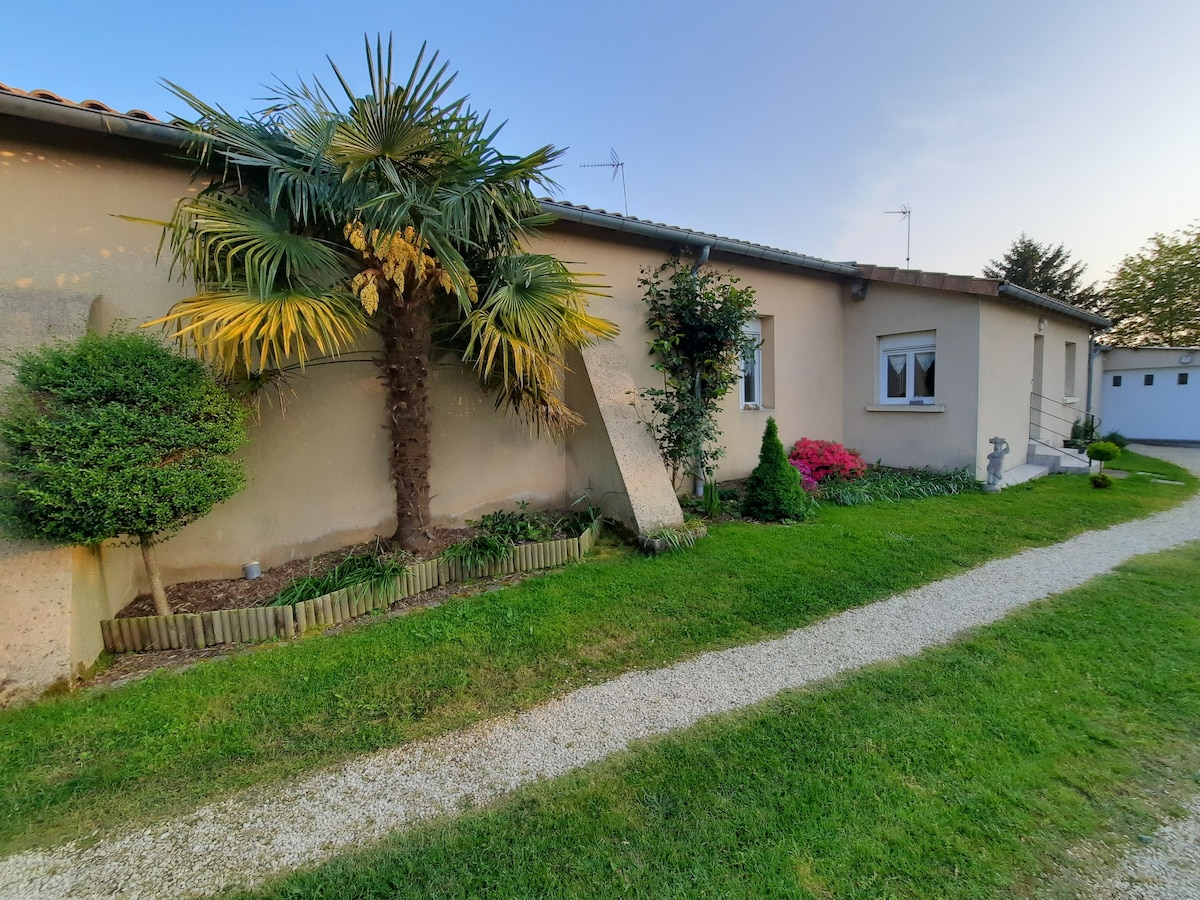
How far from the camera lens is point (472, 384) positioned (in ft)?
21.8

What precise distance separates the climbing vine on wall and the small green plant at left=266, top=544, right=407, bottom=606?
12.8 ft

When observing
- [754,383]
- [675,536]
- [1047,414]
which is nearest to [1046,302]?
[1047,414]

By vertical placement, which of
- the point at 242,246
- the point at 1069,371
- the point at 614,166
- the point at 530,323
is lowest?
the point at 1069,371

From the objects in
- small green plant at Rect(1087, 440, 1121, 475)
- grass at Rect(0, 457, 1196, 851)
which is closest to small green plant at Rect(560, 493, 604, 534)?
grass at Rect(0, 457, 1196, 851)

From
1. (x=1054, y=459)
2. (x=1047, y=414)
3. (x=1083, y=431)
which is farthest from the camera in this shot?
(x=1083, y=431)

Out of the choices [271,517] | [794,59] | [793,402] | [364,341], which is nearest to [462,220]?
[364,341]

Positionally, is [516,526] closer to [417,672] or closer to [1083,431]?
[417,672]

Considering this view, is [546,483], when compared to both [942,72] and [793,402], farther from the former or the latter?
[942,72]

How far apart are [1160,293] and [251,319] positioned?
33624 millimetres

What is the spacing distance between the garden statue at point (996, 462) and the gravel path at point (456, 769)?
559 centimetres

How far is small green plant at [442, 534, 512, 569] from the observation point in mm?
5445

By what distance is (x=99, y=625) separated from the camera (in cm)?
397

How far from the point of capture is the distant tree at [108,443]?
11.0 ft

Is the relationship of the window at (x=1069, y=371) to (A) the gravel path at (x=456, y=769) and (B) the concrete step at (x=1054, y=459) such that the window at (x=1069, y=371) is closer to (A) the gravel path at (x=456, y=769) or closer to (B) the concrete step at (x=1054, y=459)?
(B) the concrete step at (x=1054, y=459)
